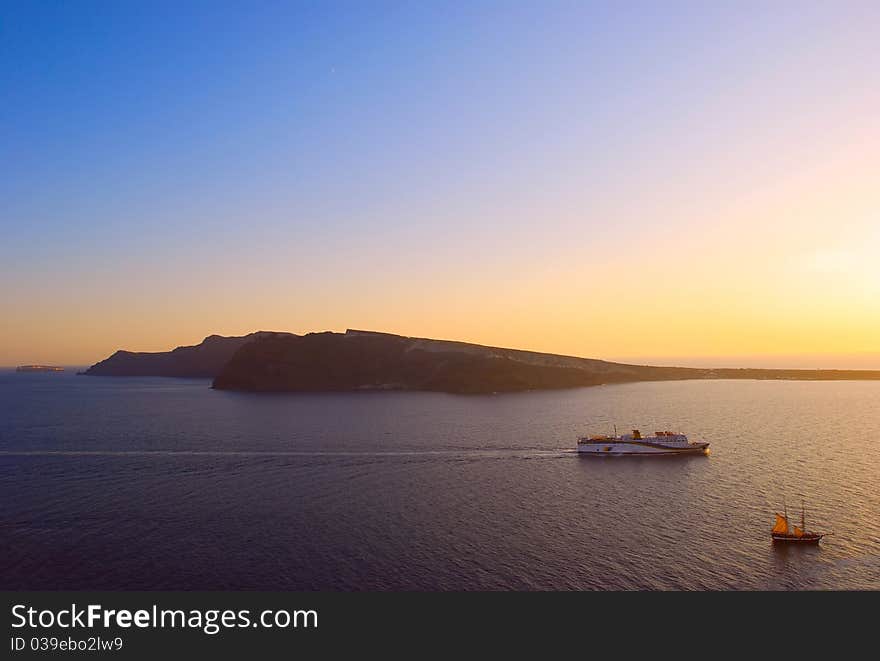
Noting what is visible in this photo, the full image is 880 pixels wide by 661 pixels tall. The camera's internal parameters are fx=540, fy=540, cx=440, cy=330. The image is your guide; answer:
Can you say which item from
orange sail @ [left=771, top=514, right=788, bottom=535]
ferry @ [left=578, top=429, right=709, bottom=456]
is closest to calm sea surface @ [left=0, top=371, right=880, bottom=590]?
orange sail @ [left=771, top=514, right=788, bottom=535]

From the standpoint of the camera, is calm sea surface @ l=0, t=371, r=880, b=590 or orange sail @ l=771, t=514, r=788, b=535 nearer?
calm sea surface @ l=0, t=371, r=880, b=590

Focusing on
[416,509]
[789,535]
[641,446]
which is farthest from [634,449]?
[416,509]

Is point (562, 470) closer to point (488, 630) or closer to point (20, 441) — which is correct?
point (488, 630)

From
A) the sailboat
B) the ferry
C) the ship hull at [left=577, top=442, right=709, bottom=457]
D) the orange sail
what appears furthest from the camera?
the ferry

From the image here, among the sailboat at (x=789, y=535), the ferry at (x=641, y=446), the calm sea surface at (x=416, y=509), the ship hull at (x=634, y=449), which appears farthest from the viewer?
the ferry at (x=641, y=446)

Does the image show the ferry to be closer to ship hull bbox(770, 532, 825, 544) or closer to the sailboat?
the sailboat

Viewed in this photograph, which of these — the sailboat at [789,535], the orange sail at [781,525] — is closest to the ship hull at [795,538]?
the sailboat at [789,535]

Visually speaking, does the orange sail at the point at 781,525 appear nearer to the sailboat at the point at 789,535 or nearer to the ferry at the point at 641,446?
the sailboat at the point at 789,535
